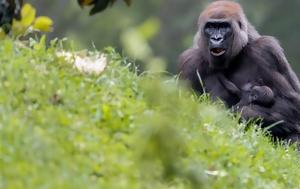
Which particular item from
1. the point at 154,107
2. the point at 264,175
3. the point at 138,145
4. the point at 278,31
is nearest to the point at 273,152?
the point at 264,175

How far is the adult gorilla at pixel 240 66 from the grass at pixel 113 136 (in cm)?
165

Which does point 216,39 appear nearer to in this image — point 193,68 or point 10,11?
point 193,68

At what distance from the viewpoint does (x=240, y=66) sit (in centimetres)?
1066

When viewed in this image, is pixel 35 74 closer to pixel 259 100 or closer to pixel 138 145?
pixel 138 145

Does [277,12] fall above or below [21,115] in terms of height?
below

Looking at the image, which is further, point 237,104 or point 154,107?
point 237,104

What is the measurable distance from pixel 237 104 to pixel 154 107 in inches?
122

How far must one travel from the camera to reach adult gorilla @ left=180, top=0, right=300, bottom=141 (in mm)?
10336

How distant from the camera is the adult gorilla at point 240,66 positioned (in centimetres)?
1034

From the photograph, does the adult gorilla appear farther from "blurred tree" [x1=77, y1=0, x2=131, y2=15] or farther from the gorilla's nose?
"blurred tree" [x1=77, y1=0, x2=131, y2=15]

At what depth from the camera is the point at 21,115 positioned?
21.5 feet

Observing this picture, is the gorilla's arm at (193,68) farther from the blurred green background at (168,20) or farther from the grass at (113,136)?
the blurred green background at (168,20)

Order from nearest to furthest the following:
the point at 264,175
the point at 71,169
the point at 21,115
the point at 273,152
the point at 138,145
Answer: the point at 138,145 → the point at 71,169 → the point at 21,115 → the point at 264,175 → the point at 273,152

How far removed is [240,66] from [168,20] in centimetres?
2093
